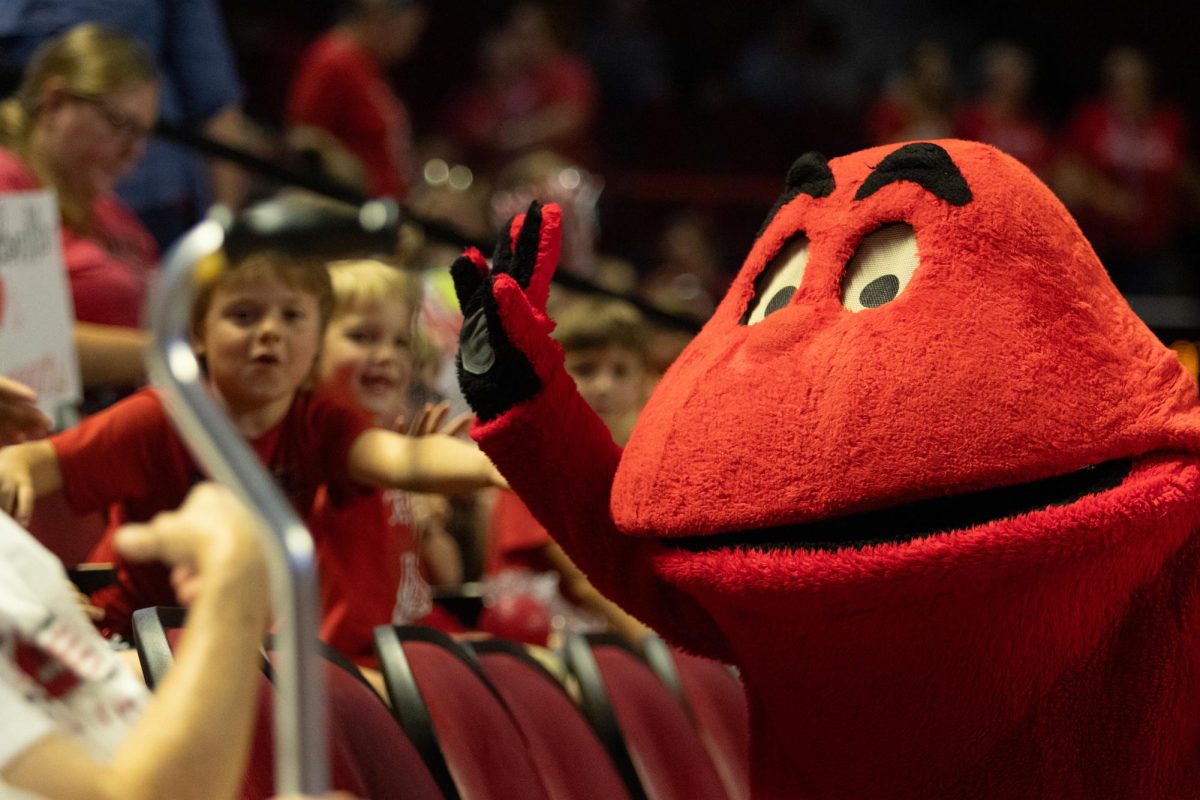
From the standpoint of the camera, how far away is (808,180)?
173cm

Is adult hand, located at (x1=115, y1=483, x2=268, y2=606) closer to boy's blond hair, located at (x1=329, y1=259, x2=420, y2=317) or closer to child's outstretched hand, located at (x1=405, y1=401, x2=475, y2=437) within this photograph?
child's outstretched hand, located at (x1=405, y1=401, x2=475, y2=437)

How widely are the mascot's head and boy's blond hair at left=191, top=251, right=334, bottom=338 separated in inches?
27.1

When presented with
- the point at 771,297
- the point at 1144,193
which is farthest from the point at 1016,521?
the point at 1144,193

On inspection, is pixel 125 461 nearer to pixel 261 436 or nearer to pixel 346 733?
pixel 261 436

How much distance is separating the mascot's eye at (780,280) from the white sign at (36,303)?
1.05 m

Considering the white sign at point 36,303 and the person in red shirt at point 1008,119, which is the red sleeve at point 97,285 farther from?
the person in red shirt at point 1008,119

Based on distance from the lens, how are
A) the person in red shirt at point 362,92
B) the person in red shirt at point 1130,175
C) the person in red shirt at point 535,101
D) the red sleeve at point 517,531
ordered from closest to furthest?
1. the red sleeve at point 517,531
2. the person in red shirt at point 362,92
3. the person in red shirt at point 535,101
4. the person in red shirt at point 1130,175

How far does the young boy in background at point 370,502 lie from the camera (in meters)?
2.25

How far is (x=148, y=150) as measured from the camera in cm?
351

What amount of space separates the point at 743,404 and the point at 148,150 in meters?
2.29

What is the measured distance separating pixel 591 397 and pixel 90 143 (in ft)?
3.06

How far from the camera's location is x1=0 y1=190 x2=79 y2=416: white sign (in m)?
2.29

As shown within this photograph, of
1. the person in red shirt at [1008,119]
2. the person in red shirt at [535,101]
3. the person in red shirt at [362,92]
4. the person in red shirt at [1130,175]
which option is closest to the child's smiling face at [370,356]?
the person in red shirt at [362,92]

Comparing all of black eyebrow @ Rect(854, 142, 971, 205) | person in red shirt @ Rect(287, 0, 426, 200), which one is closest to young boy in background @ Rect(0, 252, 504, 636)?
black eyebrow @ Rect(854, 142, 971, 205)
